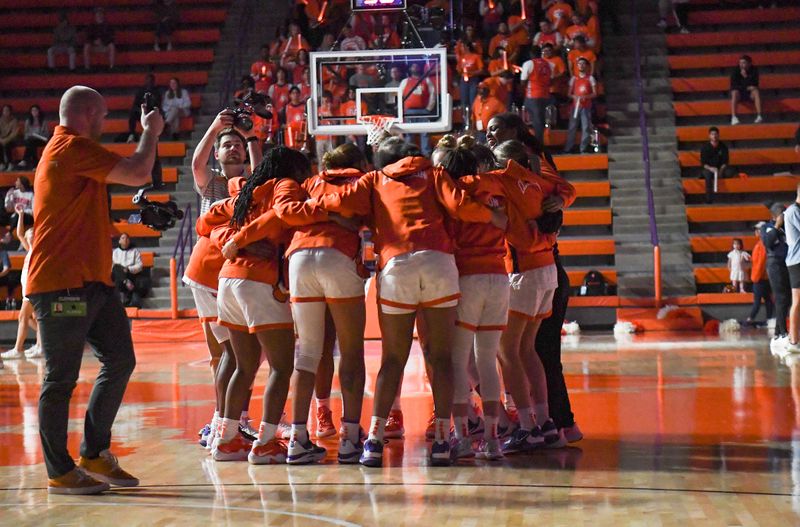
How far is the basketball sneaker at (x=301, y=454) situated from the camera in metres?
6.17

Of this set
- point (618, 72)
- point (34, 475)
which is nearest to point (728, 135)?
point (618, 72)

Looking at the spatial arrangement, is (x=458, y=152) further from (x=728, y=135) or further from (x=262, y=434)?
(x=728, y=135)

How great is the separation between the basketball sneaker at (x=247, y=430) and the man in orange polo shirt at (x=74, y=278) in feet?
3.67

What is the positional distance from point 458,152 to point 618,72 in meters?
14.7

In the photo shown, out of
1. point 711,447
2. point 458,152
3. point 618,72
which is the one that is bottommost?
point 711,447

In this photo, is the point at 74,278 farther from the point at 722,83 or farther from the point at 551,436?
the point at 722,83

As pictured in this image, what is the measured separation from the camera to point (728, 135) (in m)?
18.9

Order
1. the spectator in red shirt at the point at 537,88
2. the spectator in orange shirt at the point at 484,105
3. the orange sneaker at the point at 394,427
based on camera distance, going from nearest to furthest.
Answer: the orange sneaker at the point at 394,427 < the spectator in orange shirt at the point at 484,105 < the spectator in red shirt at the point at 537,88

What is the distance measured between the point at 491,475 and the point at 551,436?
0.83 metres

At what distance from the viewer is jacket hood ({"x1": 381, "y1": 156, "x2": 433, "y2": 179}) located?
20.1ft

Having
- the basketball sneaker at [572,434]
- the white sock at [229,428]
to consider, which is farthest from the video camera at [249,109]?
the basketball sneaker at [572,434]

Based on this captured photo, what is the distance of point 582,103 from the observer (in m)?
18.6

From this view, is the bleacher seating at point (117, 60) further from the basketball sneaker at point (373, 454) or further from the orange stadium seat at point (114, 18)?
the basketball sneaker at point (373, 454)

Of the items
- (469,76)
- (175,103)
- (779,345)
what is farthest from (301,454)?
(175,103)
